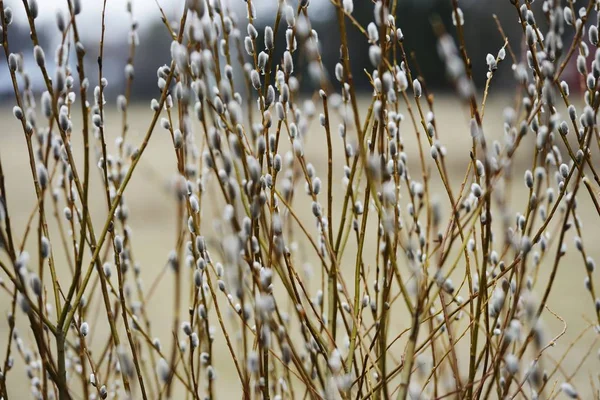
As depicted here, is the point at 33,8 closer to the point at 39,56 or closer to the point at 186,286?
the point at 39,56

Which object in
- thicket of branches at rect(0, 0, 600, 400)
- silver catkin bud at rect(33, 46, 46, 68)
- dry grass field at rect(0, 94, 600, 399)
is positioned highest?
dry grass field at rect(0, 94, 600, 399)

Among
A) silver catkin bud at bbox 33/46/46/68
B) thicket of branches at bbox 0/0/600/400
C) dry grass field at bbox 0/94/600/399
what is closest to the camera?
thicket of branches at bbox 0/0/600/400

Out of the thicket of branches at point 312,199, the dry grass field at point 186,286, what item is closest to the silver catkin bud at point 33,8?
the thicket of branches at point 312,199

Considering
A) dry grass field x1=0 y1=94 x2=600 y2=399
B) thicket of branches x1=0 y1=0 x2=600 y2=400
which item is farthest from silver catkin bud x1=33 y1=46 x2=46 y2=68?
dry grass field x1=0 y1=94 x2=600 y2=399

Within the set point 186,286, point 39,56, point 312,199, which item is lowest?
point 312,199

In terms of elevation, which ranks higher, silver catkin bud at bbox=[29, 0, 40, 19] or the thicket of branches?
silver catkin bud at bbox=[29, 0, 40, 19]

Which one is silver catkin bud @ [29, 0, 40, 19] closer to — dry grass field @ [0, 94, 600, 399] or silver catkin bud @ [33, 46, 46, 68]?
silver catkin bud @ [33, 46, 46, 68]

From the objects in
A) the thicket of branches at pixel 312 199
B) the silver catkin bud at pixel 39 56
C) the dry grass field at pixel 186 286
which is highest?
the dry grass field at pixel 186 286

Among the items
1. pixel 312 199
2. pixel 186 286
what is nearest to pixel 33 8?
pixel 312 199

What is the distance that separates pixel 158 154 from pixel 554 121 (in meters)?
16.3

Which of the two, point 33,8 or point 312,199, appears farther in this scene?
point 312,199

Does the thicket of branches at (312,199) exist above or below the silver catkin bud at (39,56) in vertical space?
below

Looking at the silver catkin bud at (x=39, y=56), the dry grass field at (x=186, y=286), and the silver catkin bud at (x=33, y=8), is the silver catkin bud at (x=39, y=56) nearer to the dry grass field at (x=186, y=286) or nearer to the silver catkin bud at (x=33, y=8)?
the silver catkin bud at (x=33, y=8)

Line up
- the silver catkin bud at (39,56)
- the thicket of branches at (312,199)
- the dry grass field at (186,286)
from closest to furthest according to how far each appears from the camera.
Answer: the thicket of branches at (312,199) → the silver catkin bud at (39,56) → the dry grass field at (186,286)
